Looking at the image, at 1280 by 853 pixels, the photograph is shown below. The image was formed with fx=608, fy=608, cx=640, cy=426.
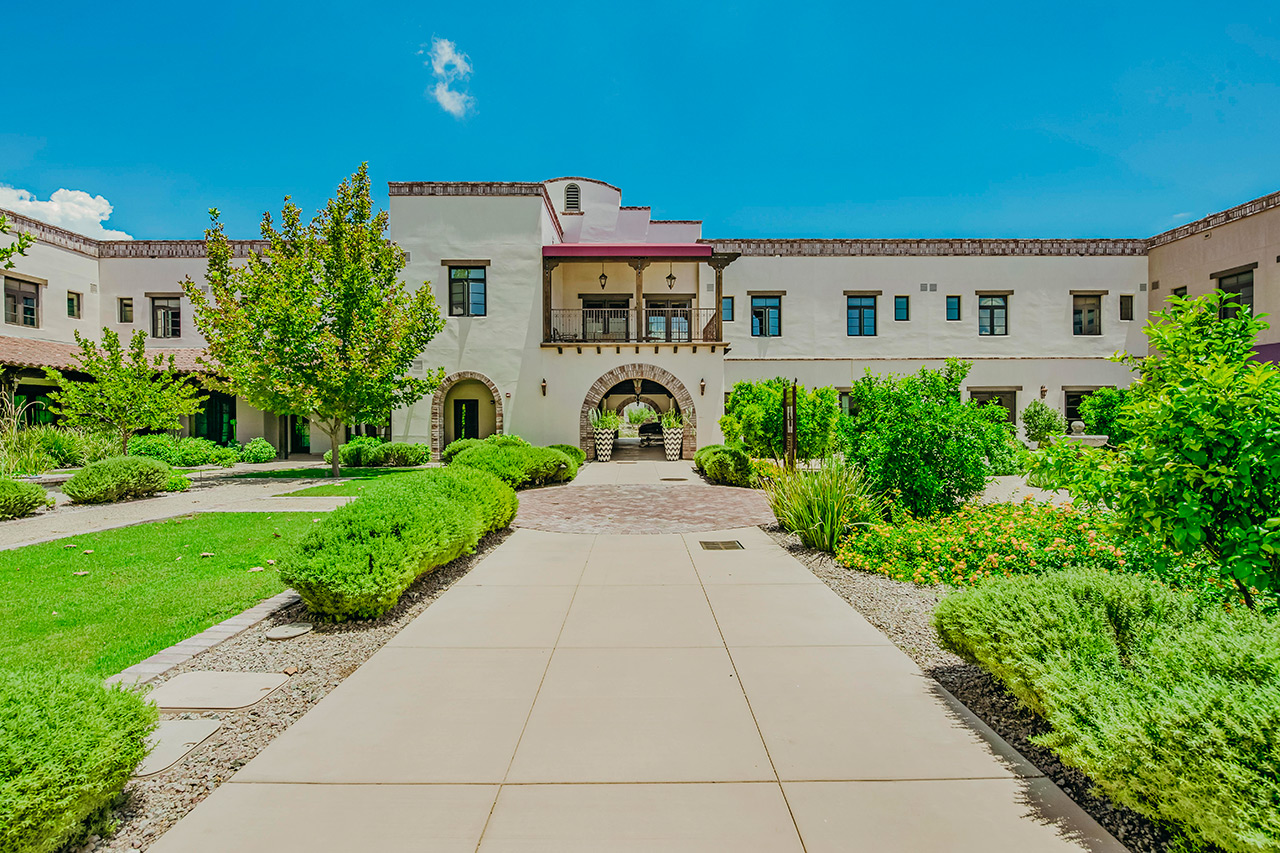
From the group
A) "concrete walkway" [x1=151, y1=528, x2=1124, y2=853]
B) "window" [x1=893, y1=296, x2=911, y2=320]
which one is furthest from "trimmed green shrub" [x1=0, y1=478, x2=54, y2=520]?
"window" [x1=893, y1=296, x2=911, y2=320]

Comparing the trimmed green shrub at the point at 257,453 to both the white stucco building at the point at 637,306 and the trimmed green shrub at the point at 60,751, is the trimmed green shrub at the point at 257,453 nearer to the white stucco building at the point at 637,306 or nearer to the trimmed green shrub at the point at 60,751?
the white stucco building at the point at 637,306

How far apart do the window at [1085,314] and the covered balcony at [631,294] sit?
14.4 metres

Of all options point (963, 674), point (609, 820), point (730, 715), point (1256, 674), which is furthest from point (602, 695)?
point (1256, 674)

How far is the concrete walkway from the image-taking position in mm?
2443

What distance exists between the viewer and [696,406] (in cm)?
2094

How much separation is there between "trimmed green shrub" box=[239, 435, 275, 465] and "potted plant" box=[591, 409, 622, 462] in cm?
1172

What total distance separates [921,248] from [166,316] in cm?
2947

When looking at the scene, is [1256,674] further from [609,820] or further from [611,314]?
[611,314]

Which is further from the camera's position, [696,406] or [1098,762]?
[696,406]

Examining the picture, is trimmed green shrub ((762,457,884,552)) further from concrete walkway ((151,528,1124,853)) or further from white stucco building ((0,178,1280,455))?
white stucco building ((0,178,1280,455))

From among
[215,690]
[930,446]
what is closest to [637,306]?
[930,446]

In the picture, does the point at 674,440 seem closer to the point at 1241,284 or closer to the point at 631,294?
the point at 631,294

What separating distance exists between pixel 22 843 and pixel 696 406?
1945cm

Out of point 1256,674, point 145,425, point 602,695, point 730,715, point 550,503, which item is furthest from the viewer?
point 145,425
